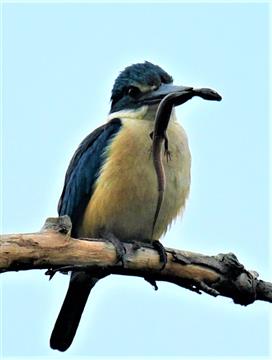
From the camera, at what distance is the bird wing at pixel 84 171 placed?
6734 millimetres

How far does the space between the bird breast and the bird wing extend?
0.07 meters

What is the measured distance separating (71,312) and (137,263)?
3.75 ft

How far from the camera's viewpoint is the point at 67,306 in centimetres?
688

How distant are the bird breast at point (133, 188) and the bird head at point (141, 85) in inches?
12.0

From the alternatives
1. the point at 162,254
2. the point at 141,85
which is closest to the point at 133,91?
the point at 141,85

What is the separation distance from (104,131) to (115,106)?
0.39 m

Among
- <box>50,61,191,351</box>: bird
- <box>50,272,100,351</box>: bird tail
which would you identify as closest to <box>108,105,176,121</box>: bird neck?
<box>50,61,191,351</box>: bird

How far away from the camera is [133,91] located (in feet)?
23.4

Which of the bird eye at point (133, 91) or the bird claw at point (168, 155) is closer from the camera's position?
the bird claw at point (168, 155)

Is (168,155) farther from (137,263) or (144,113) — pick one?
(137,263)

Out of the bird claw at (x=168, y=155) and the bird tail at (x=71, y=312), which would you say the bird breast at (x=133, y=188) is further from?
the bird tail at (x=71, y=312)

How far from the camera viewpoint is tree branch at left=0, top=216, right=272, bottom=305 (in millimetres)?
5062

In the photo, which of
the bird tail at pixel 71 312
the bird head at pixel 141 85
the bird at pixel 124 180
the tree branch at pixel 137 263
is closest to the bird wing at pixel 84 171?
the bird at pixel 124 180

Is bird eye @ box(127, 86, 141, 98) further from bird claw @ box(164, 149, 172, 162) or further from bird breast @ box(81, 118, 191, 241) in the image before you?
bird claw @ box(164, 149, 172, 162)
